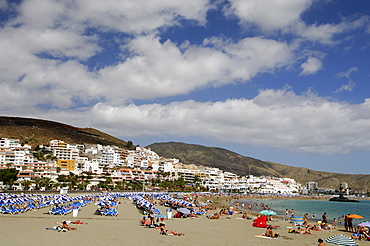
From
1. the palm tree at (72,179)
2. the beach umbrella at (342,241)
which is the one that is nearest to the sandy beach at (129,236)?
the beach umbrella at (342,241)

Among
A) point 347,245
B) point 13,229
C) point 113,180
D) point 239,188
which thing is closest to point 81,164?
point 113,180

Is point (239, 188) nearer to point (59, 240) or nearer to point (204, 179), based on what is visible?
point (204, 179)

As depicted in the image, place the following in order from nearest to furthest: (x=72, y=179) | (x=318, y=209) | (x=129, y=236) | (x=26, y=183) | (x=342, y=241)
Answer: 1. (x=342, y=241)
2. (x=129, y=236)
3. (x=318, y=209)
4. (x=26, y=183)
5. (x=72, y=179)

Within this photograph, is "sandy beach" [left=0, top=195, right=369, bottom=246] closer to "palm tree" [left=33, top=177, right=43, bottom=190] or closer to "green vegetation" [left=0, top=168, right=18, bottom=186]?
"green vegetation" [left=0, top=168, right=18, bottom=186]

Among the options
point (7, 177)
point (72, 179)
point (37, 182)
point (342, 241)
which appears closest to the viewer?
point (342, 241)

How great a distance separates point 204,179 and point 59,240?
123 meters

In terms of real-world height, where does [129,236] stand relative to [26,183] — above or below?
above

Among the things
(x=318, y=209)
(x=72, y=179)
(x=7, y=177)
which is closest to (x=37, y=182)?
(x=7, y=177)

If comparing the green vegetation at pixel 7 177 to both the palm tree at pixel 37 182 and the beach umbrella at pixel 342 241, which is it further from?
the beach umbrella at pixel 342 241

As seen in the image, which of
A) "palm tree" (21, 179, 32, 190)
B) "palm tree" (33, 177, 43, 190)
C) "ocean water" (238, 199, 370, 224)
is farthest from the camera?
"palm tree" (33, 177, 43, 190)

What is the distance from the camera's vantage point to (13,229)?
1989 cm

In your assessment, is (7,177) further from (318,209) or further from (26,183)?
(318,209)

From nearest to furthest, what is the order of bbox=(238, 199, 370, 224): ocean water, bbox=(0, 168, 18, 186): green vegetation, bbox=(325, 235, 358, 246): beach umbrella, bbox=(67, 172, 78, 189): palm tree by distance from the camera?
bbox=(325, 235, 358, 246): beach umbrella
bbox=(238, 199, 370, 224): ocean water
bbox=(0, 168, 18, 186): green vegetation
bbox=(67, 172, 78, 189): palm tree

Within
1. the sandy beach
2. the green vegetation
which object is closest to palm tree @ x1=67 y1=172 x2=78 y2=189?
the green vegetation
